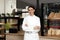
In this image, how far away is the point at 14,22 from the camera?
19.2 feet

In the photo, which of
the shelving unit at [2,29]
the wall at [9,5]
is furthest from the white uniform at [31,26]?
the wall at [9,5]

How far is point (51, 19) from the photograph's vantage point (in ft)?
17.1

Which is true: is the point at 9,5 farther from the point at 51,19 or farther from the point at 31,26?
the point at 31,26

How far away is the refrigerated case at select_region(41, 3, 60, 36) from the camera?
5.16 m

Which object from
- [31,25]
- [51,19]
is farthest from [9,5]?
[31,25]

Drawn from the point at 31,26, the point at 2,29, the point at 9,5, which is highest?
the point at 9,5

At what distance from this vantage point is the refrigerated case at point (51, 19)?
516 centimetres

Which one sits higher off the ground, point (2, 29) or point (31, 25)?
point (31, 25)

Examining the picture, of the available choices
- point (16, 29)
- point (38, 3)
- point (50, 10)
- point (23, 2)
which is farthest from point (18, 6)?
point (50, 10)

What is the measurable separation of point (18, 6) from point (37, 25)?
2595mm

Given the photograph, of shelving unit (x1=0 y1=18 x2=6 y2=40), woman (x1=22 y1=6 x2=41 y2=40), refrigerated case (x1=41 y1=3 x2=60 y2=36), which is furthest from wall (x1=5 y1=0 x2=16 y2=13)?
woman (x1=22 y1=6 x2=41 y2=40)

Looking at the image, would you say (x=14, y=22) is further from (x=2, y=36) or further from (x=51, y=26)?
(x=51, y=26)

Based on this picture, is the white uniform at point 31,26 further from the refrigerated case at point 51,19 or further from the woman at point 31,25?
the refrigerated case at point 51,19

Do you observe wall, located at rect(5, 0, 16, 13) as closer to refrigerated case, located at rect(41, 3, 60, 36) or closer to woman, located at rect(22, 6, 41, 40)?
refrigerated case, located at rect(41, 3, 60, 36)
